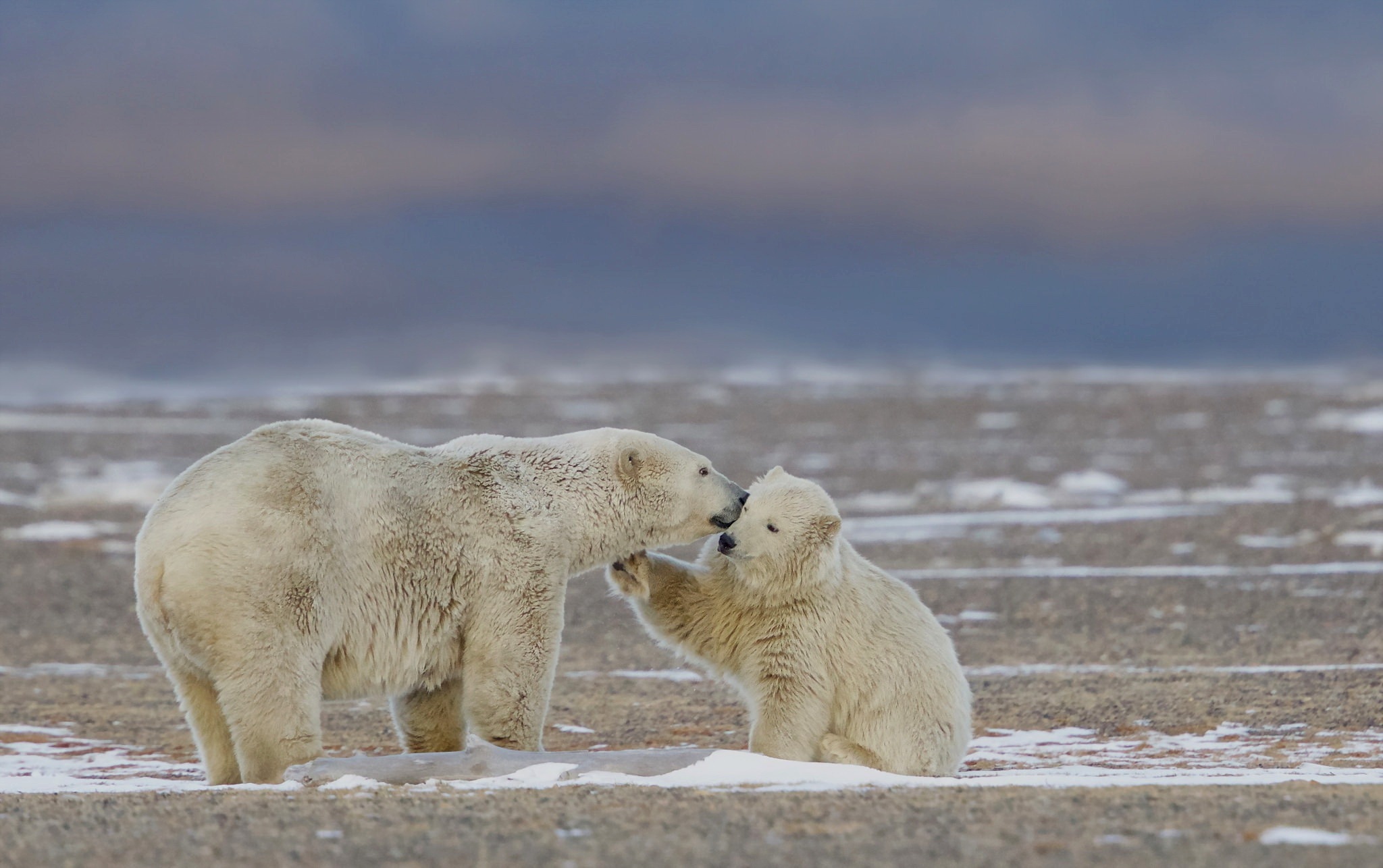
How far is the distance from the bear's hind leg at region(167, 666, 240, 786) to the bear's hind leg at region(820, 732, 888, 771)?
277cm

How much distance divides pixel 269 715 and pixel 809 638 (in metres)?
2.60

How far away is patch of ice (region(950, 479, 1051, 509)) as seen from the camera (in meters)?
25.3

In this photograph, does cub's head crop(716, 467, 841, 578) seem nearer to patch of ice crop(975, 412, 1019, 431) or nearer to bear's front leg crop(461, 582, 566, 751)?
bear's front leg crop(461, 582, 566, 751)

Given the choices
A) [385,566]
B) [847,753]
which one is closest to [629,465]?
[385,566]

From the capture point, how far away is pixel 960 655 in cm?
1316

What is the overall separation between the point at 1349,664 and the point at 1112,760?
4.71 metres

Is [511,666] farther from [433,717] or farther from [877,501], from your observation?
[877,501]

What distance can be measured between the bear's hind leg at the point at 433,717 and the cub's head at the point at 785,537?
5.03ft

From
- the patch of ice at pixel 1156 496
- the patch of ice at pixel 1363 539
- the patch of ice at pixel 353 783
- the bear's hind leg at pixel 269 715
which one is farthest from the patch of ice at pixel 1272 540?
the patch of ice at pixel 353 783

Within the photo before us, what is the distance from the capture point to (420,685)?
7293 mm

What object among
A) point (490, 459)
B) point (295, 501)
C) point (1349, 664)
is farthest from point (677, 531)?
point (1349, 664)

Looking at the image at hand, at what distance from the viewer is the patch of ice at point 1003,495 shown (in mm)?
25297

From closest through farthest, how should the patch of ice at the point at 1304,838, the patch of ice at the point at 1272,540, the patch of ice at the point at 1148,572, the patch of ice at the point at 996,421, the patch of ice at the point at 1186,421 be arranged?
the patch of ice at the point at 1304,838 → the patch of ice at the point at 1148,572 → the patch of ice at the point at 1272,540 → the patch of ice at the point at 1186,421 → the patch of ice at the point at 996,421

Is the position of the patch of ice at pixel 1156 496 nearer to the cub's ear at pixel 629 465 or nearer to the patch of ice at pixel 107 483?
the patch of ice at pixel 107 483
